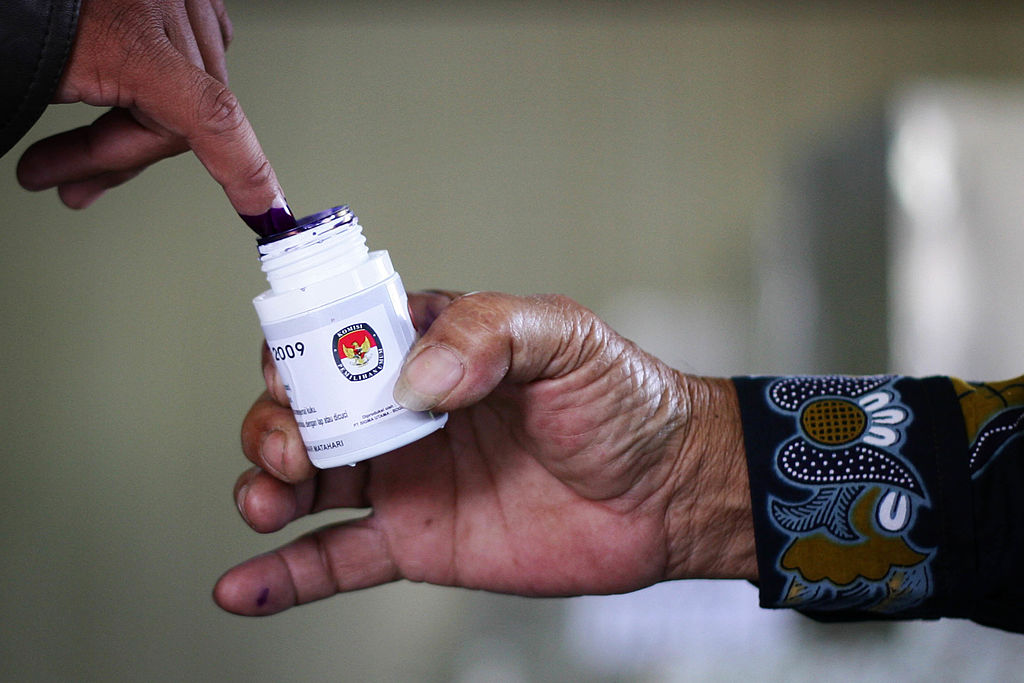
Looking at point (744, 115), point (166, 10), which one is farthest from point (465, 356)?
point (744, 115)

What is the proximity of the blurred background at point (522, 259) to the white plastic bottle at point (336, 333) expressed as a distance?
202cm

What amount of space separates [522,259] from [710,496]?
6.10ft

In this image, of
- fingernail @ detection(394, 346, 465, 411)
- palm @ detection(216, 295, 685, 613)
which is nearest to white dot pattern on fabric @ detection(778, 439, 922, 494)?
palm @ detection(216, 295, 685, 613)

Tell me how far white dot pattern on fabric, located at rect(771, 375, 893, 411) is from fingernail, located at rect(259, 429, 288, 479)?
22.1 inches

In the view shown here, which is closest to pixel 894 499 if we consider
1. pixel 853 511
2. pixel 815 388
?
pixel 853 511

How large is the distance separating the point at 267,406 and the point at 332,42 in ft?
6.84

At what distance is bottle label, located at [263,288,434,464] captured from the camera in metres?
0.70

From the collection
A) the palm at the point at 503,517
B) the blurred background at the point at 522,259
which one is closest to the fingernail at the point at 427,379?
the palm at the point at 503,517

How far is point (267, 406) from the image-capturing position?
0.89 m

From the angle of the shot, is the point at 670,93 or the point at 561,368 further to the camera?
the point at 670,93

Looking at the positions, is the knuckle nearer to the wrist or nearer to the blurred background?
the wrist

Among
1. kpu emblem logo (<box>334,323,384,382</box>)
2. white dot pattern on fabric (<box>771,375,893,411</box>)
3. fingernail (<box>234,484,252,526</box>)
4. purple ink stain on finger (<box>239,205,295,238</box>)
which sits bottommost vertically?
fingernail (<box>234,484,252,526</box>)

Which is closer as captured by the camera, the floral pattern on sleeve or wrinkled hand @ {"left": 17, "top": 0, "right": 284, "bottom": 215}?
wrinkled hand @ {"left": 17, "top": 0, "right": 284, "bottom": 215}

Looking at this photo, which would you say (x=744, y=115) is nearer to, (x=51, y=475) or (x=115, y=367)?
(x=115, y=367)
